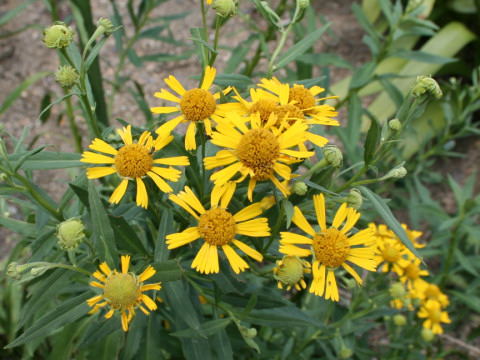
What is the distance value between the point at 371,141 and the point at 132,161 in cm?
51

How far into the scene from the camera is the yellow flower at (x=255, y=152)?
0.94 meters

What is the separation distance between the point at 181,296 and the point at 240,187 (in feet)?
0.90

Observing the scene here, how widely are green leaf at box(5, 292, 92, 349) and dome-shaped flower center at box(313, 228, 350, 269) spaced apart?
1.70 ft

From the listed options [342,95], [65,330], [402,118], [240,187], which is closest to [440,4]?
[342,95]

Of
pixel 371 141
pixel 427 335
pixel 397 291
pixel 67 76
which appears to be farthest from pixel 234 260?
pixel 427 335

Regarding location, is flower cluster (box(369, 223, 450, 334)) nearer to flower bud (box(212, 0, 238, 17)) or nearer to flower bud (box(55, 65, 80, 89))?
flower bud (box(212, 0, 238, 17))

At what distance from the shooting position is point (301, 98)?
1135mm

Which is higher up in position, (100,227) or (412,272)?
(100,227)

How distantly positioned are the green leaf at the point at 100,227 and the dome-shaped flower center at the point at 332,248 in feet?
1.41

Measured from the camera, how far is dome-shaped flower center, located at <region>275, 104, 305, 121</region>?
3.39 ft

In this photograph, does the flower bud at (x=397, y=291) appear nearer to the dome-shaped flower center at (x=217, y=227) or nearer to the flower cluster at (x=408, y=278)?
the flower cluster at (x=408, y=278)

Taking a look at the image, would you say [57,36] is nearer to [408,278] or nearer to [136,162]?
[136,162]

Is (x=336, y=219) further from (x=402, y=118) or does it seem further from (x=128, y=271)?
Answer: (x=128, y=271)

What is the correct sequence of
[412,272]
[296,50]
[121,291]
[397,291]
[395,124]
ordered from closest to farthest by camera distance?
[121,291] → [395,124] → [296,50] → [397,291] → [412,272]
